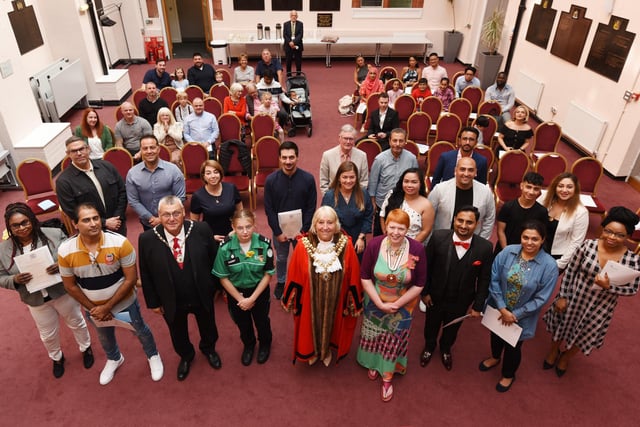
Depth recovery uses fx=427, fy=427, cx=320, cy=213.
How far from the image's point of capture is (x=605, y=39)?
720cm

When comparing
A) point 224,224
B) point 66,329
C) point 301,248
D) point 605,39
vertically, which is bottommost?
point 66,329

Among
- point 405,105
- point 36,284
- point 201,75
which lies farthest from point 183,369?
point 201,75

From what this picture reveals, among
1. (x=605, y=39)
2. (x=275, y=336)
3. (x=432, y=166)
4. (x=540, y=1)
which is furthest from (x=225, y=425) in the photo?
(x=540, y=1)

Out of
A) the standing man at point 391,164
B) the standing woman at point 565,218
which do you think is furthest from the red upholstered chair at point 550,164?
the standing man at point 391,164

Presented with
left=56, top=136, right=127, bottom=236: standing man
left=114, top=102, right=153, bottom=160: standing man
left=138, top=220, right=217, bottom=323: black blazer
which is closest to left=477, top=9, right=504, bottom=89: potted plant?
left=114, top=102, right=153, bottom=160: standing man

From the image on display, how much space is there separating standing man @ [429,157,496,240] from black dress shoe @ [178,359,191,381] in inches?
99.0

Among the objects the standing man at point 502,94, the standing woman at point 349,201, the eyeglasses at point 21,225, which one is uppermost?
the eyeglasses at point 21,225

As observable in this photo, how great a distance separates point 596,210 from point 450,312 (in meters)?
3.17

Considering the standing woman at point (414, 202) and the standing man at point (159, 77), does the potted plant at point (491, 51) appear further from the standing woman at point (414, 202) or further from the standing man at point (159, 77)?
the standing woman at point (414, 202)

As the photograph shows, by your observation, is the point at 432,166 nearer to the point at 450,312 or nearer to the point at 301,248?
the point at 450,312

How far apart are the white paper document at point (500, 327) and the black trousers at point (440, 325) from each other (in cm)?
17

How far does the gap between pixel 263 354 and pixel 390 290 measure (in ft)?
4.42

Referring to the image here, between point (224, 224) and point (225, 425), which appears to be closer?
point (225, 425)

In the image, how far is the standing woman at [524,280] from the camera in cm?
293
